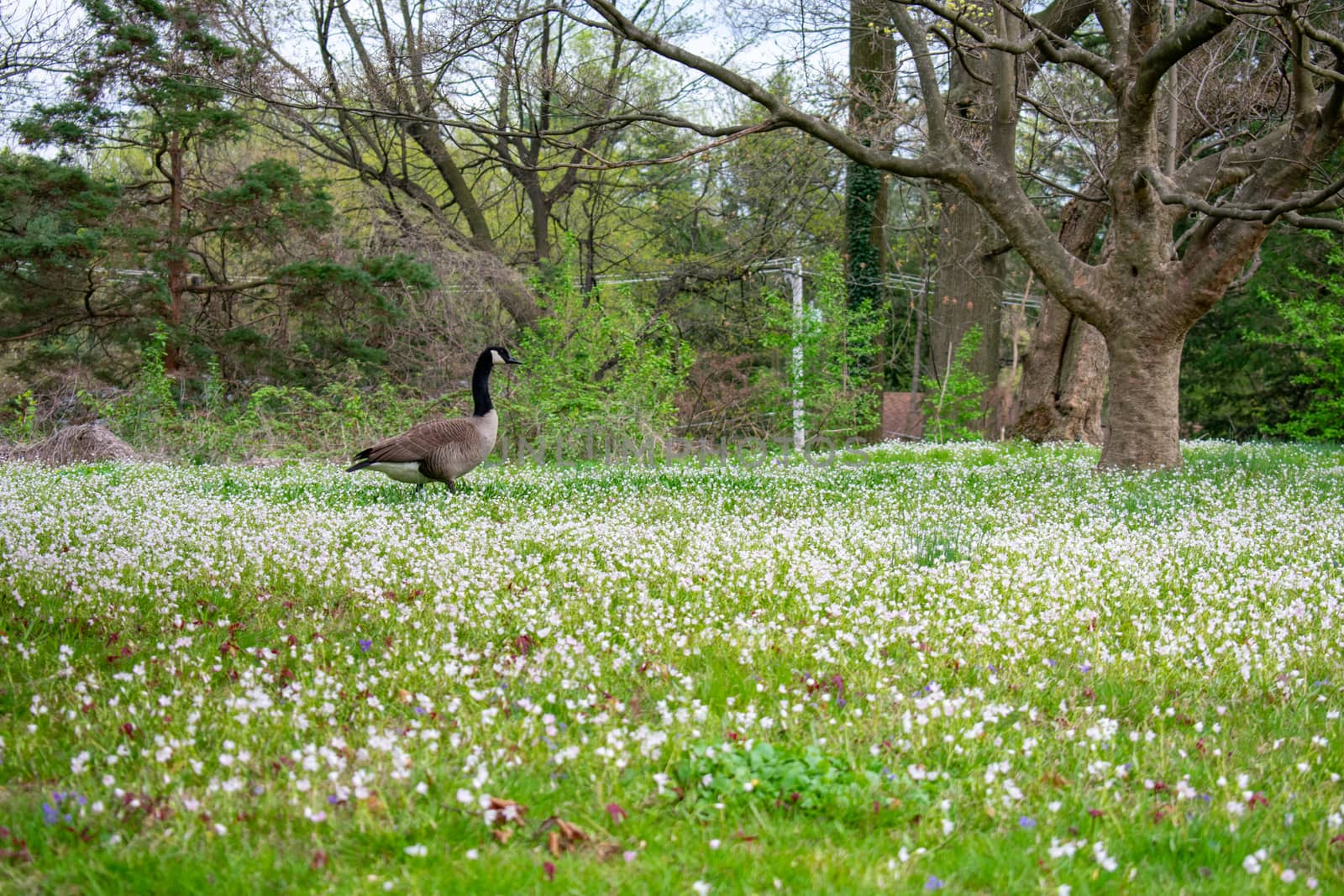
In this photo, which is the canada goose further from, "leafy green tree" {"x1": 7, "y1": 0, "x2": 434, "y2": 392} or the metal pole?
"leafy green tree" {"x1": 7, "y1": 0, "x2": 434, "y2": 392}

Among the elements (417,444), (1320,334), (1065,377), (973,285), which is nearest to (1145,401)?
(1065,377)

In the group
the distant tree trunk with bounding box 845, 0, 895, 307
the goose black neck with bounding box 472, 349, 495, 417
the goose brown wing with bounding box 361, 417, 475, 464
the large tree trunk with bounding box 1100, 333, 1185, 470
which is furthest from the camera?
the distant tree trunk with bounding box 845, 0, 895, 307

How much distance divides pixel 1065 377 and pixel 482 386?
16189 millimetres

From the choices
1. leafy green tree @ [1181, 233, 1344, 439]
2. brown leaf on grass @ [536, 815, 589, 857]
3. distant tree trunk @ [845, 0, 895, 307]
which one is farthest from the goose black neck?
leafy green tree @ [1181, 233, 1344, 439]

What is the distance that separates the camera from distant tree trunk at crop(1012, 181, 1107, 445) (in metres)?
23.0

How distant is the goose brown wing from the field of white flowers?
5.72 feet

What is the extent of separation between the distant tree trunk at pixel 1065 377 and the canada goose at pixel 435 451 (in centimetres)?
1611

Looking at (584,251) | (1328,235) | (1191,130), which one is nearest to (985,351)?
(1191,130)

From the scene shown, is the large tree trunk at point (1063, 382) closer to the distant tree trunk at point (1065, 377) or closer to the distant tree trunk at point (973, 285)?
the distant tree trunk at point (1065, 377)

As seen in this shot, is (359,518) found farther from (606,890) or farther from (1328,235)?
(1328,235)

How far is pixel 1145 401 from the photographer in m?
14.2

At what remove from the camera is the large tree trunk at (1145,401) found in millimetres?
13953

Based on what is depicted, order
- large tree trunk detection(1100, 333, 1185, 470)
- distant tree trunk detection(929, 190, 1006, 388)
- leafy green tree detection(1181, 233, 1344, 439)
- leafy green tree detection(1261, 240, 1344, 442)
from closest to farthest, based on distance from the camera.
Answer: large tree trunk detection(1100, 333, 1185, 470), distant tree trunk detection(929, 190, 1006, 388), leafy green tree detection(1261, 240, 1344, 442), leafy green tree detection(1181, 233, 1344, 439)

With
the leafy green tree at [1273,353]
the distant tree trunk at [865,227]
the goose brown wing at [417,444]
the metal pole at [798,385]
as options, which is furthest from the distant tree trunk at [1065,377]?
the goose brown wing at [417,444]
